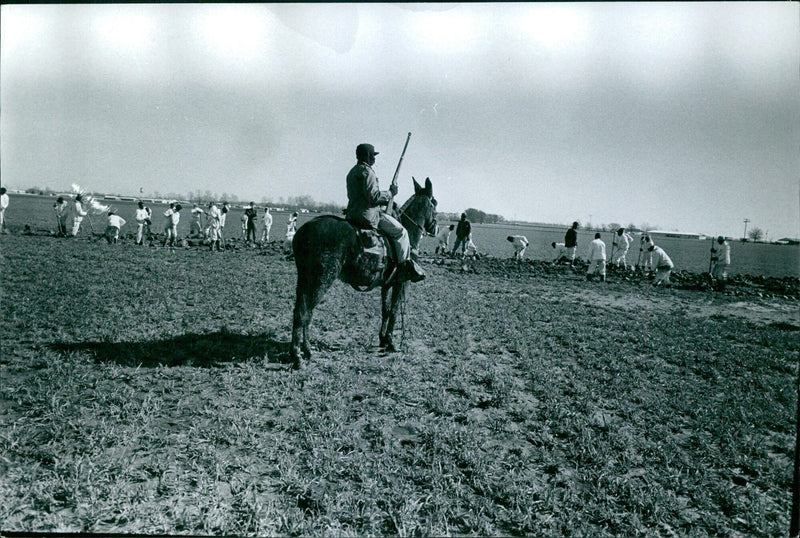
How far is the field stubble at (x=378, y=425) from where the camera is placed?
3.05 m

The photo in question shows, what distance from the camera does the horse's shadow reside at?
5.61 m

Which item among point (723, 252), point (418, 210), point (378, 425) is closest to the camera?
point (378, 425)

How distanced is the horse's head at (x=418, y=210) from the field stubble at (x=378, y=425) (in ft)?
6.70

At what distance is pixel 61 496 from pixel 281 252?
17.3m

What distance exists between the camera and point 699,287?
1602 centimetres

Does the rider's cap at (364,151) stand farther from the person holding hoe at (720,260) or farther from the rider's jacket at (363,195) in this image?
the person holding hoe at (720,260)

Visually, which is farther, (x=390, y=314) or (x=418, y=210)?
(x=418, y=210)

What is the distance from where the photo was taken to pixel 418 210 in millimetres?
7191

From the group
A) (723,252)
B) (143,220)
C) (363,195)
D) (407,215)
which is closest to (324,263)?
(363,195)

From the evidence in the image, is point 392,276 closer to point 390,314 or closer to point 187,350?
point 390,314

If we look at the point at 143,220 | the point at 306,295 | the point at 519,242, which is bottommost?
the point at 306,295

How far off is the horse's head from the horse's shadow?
2997 mm

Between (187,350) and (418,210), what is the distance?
14.6 ft

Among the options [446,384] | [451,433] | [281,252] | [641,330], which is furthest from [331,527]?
[281,252]
